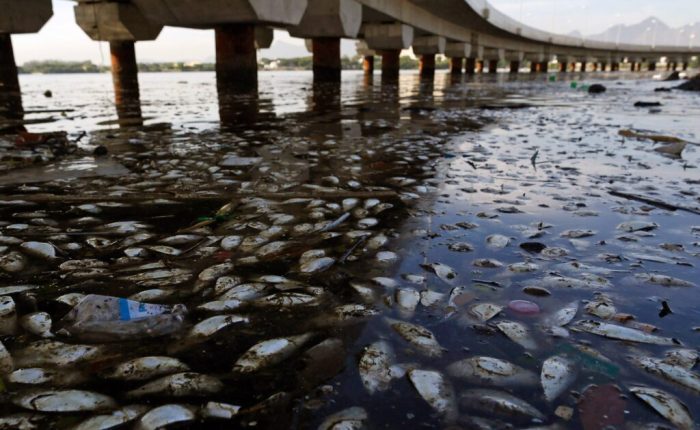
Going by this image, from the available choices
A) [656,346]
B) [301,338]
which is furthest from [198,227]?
[656,346]

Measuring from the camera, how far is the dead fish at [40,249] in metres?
2.48

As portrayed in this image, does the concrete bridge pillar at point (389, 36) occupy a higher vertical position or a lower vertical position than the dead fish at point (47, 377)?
higher

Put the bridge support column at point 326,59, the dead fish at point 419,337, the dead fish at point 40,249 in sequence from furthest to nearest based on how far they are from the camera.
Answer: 1. the bridge support column at point 326,59
2. the dead fish at point 40,249
3. the dead fish at point 419,337

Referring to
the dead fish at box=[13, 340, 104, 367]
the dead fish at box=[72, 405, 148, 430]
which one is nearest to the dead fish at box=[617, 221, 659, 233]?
the dead fish at box=[72, 405, 148, 430]

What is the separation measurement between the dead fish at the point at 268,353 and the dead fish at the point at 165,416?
24 cm

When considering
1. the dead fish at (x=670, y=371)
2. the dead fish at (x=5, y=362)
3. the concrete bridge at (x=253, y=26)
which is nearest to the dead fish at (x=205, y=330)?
the dead fish at (x=5, y=362)

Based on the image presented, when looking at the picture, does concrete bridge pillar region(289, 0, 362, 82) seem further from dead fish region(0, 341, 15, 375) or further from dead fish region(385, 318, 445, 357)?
dead fish region(0, 341, 15, 375)

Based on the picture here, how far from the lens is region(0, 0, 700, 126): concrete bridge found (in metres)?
15.3

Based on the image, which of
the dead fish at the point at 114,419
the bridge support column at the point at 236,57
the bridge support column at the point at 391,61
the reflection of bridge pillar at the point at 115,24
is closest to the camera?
the dead fish at the point at 114,419

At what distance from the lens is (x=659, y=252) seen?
2574 mm

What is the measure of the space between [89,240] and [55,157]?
10.8 ft

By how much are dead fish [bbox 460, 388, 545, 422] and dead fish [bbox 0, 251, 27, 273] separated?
91.2 inches

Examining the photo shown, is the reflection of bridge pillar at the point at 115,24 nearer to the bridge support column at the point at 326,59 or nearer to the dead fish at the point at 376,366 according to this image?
the bridge support column at the point at 326,59

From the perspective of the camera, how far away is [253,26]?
55.5ft
